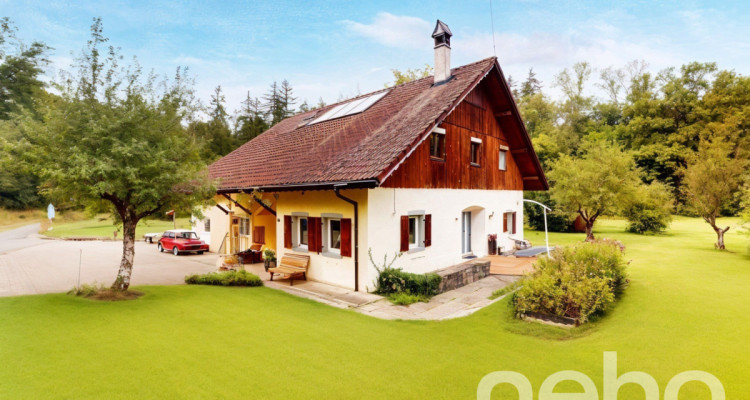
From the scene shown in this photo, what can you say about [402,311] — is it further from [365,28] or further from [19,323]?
[365,28]

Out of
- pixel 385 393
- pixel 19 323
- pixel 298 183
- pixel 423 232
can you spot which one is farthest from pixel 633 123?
pixel 19 323

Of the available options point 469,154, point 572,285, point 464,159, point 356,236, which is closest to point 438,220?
point 464,159

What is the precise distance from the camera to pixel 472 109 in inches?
590

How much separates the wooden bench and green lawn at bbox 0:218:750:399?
2367mm

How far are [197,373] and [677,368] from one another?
7.03m

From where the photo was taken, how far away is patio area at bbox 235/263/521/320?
9.22 metres

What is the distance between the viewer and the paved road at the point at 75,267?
1176cm

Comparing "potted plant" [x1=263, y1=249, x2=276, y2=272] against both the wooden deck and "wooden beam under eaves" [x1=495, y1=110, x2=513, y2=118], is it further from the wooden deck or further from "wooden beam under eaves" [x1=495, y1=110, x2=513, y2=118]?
"wooden beam under eaves" [x1=495, y1=110, x2=513, y2=118]

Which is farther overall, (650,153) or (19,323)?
(650,153)

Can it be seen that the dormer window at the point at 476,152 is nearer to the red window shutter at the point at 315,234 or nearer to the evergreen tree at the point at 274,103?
the red window shutter at the point at 315,234

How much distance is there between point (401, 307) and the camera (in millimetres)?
9750

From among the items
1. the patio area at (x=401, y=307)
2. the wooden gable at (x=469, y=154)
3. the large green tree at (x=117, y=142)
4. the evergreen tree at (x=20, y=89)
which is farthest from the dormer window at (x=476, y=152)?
the evergreen tree at (x=20, y=89)

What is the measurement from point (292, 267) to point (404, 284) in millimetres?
4127

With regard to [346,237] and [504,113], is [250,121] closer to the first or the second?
[504,113]
